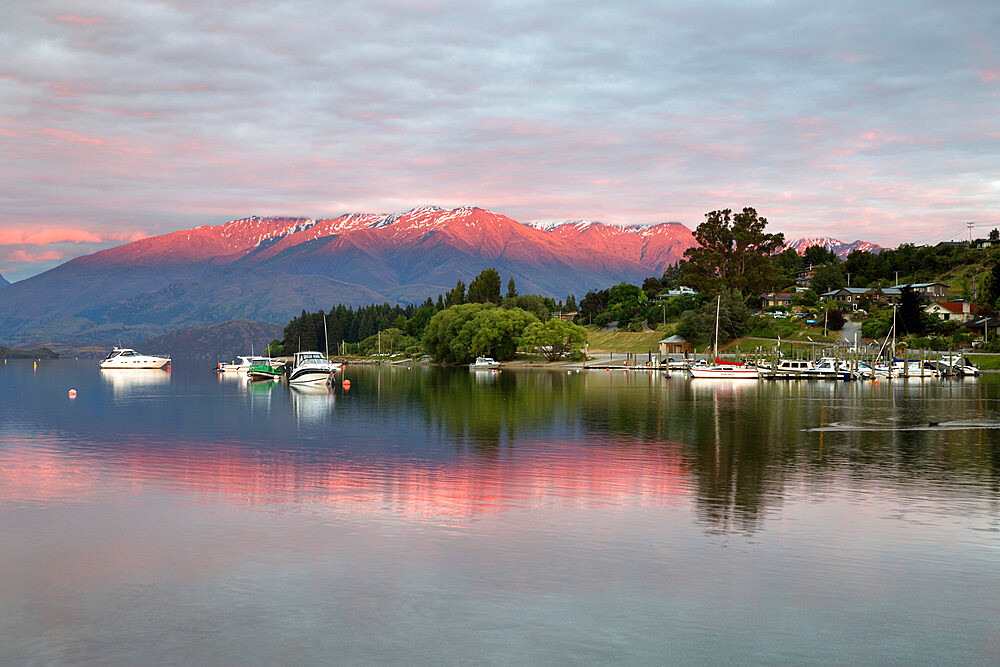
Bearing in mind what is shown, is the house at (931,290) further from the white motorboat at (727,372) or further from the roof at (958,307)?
the white motorboat at (727,372)

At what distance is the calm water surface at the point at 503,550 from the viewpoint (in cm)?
1538

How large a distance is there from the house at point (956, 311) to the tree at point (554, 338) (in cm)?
6672

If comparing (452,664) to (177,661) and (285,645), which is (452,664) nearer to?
(285,645)

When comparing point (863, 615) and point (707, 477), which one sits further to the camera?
point (707, 477)

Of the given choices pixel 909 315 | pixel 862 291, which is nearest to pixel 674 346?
pixel 862 291

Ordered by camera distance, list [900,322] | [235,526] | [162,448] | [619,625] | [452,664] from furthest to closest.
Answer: [900,322] < [162,448] < [235,526] < [619,625] < [452,664]

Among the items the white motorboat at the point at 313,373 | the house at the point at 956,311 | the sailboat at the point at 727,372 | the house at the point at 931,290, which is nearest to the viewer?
the white motorboat at the point at 313,373

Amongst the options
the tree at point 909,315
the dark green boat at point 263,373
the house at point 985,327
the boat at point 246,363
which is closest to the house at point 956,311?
the tree at point 909,315

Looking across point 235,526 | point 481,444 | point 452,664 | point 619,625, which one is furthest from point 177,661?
point 481,444

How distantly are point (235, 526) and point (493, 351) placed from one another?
160592 mm

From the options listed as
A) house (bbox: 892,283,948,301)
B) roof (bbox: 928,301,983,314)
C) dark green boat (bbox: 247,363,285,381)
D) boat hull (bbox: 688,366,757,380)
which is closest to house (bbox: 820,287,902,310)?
house (bbox: 892,283,948,301)

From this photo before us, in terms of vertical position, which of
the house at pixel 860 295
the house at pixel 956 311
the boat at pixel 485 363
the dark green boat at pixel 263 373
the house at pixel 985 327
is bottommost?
the dark green boat at pixel 263 373

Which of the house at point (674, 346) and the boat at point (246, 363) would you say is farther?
the house at point (674, 346)

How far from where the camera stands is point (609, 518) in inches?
1013
